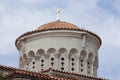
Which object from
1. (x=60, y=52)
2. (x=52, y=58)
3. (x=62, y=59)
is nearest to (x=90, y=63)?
(x=62, y=59)

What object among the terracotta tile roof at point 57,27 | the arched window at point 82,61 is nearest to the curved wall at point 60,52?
the arched window at point 82,61

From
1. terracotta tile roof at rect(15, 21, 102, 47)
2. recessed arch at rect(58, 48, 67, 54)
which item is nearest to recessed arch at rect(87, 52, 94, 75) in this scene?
terracotta tile roof at rect(15, 21, 102, 47)

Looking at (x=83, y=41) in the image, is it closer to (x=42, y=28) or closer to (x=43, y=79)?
(x=42, y=28)

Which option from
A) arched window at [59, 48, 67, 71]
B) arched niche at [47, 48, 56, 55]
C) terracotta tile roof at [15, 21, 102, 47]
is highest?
terracotta tile roof at [15, 21, 102, 47]

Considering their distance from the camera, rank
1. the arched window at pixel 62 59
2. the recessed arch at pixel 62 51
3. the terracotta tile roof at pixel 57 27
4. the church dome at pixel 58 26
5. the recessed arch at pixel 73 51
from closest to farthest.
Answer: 1. the arched window at pixel 62 59
2. the recessed arch at pixel 62 51
3. the recessed arch at pixel 73 51
4. the terracotta tile roof at pixel 57 27
5. the church dome at pixel 58 26

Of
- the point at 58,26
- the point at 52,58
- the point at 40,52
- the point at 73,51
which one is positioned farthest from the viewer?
the point at 58,26

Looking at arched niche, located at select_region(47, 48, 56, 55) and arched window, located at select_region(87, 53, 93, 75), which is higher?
arched niche, located at select_region(47, 48, 56, 55)

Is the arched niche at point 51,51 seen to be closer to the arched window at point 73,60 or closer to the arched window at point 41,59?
the arched window at point 41,59

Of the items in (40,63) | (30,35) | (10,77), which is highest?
(30,35)

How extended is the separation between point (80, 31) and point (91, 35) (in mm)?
1040

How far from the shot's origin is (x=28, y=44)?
1201 inches

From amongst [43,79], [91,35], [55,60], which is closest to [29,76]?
[43,79]

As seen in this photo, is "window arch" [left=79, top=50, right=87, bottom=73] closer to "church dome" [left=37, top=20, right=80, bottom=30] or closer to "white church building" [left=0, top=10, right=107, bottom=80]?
"white church building" [left=0, top=10, right=107, bottom=80]

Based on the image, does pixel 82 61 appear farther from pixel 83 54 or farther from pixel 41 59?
pixel 41 59
